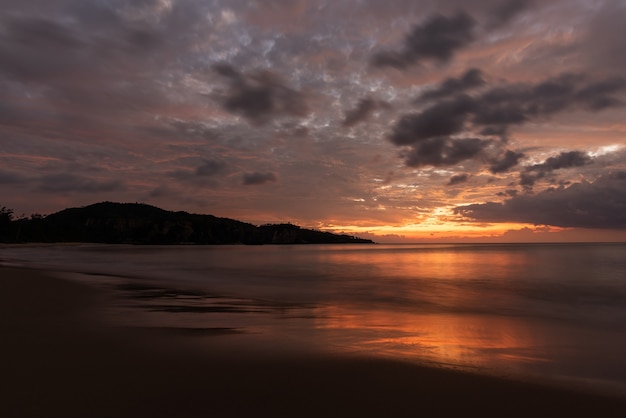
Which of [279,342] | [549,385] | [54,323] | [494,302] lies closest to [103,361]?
[279,342]

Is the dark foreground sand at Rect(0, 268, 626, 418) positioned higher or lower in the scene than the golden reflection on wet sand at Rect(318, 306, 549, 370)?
higher

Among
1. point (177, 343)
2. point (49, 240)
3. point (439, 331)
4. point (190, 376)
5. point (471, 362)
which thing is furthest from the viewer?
point (49, 240)

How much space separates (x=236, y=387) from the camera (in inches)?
214

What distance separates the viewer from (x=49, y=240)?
142250mm

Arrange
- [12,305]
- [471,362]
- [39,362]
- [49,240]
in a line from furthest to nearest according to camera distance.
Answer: [49,240], [12,305], [471,362], [39,362]

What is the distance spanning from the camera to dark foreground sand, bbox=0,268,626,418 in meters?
4.74

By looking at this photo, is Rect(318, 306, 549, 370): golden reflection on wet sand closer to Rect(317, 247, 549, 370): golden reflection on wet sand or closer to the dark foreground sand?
Rect(317, 247, 549, 370): golden reflection on wet sand

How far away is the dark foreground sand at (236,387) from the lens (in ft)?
15.6

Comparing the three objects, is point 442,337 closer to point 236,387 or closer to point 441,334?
point 441,334

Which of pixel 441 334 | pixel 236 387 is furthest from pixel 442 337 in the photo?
pixel 236 387

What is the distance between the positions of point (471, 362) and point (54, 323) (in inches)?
372

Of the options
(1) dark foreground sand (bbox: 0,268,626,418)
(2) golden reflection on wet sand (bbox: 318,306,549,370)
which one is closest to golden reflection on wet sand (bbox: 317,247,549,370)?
(2) golden reflection on wet sand (bbox: 318,306,549,370)

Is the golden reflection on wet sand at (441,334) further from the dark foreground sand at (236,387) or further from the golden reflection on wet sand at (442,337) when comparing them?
the dark foreground sand at (236,387)

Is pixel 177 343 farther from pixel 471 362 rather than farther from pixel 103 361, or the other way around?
pixel 471 362
